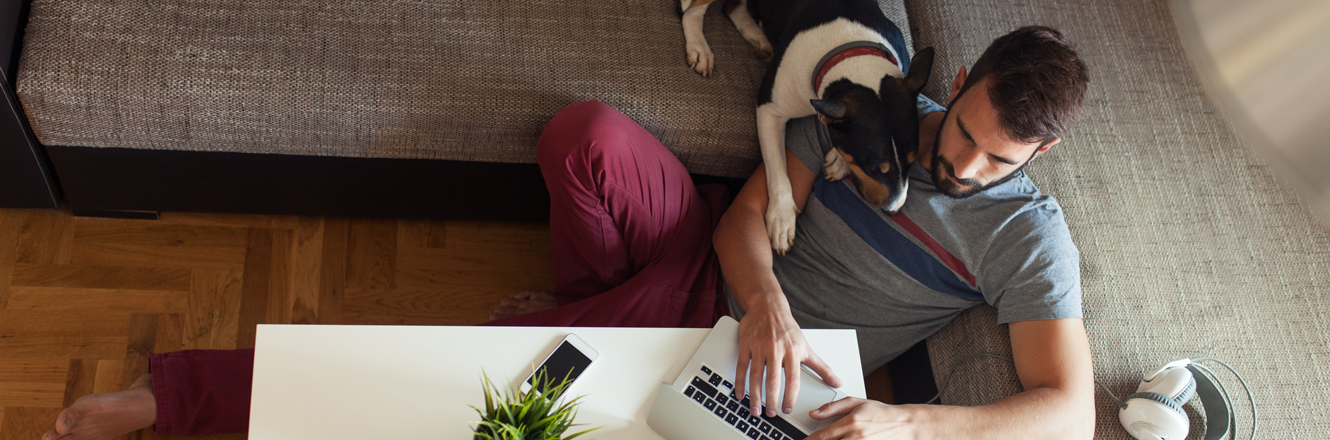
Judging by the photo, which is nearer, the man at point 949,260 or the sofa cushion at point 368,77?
the man at point 949,260

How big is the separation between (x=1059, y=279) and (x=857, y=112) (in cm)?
38

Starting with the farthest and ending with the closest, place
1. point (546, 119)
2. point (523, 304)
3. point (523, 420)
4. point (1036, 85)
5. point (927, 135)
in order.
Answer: point (523, 304) → point (546, 119) → point (927, 135) → point (1036, 85) → point (523, 420)

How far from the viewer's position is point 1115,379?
126 cm

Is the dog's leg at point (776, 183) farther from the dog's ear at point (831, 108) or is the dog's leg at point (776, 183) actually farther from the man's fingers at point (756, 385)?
the man's fingers at point (756, 385)

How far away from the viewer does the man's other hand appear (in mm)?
962

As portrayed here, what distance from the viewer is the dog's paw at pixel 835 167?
52.8 inches

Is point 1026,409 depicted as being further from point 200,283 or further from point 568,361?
point 200,283

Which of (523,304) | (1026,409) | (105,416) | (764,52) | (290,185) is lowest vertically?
(523,304)

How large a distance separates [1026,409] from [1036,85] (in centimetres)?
44

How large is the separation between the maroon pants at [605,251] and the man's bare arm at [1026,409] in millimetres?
419

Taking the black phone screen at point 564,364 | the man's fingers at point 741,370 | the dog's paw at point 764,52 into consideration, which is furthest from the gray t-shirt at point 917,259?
the black phone screen at point 564,364

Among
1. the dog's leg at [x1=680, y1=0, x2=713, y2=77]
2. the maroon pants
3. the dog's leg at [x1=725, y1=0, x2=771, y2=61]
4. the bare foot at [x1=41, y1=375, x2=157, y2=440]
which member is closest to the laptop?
the maroon pants

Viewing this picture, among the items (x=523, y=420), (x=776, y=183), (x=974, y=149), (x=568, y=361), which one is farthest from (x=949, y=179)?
(x=523, y=420)

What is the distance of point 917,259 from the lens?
50.4 inches
